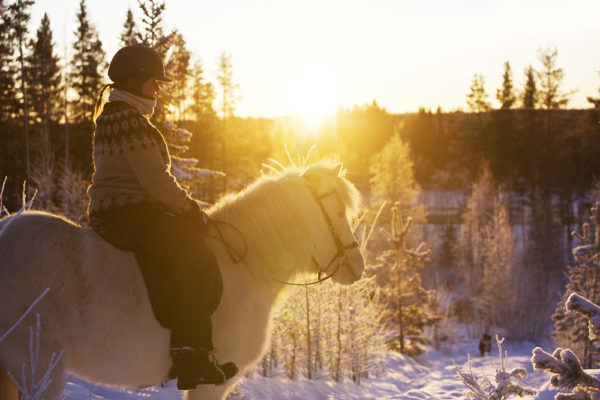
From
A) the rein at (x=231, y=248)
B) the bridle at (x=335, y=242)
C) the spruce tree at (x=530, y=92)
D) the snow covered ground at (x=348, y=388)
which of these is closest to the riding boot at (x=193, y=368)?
the rein at (x=231, y=248)

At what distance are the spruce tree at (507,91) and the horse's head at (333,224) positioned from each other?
170 ft

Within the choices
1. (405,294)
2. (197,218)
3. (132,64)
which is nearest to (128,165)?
(197,218)

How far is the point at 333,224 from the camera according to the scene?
3.61 meters

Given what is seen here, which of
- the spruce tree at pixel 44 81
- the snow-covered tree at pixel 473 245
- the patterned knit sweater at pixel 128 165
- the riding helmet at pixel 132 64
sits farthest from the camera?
the spruce tree at pixel 44 81

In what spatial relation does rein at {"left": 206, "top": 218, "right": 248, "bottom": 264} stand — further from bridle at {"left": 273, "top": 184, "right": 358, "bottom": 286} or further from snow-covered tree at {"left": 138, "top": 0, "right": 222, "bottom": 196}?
snow-covered tree at {"left": 138, "top": 0, "right": 222, "bottom": 196}

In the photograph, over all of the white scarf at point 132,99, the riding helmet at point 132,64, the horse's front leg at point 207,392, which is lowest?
the horse's front leg at point 207,392

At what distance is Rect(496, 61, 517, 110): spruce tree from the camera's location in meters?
49.8

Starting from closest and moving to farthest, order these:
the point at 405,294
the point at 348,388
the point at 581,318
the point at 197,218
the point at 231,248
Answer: the point at 197,218 < the point at 231,248 < the point at 348,388 < the point at 581,318 < the point at 405,294

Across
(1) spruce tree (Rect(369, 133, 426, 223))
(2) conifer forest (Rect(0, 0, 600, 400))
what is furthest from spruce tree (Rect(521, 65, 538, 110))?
(1) spruce tree (Rect(369, 133, 426, 223))

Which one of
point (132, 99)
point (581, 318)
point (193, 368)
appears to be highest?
point (132, 99)

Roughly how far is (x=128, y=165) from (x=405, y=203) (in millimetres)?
33551

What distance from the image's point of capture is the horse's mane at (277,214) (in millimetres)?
3346

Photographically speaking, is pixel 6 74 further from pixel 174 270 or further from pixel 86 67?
pixel 174 270

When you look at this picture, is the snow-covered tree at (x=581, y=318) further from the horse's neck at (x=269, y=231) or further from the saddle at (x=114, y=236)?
the saddle at (x=114, y=236)
